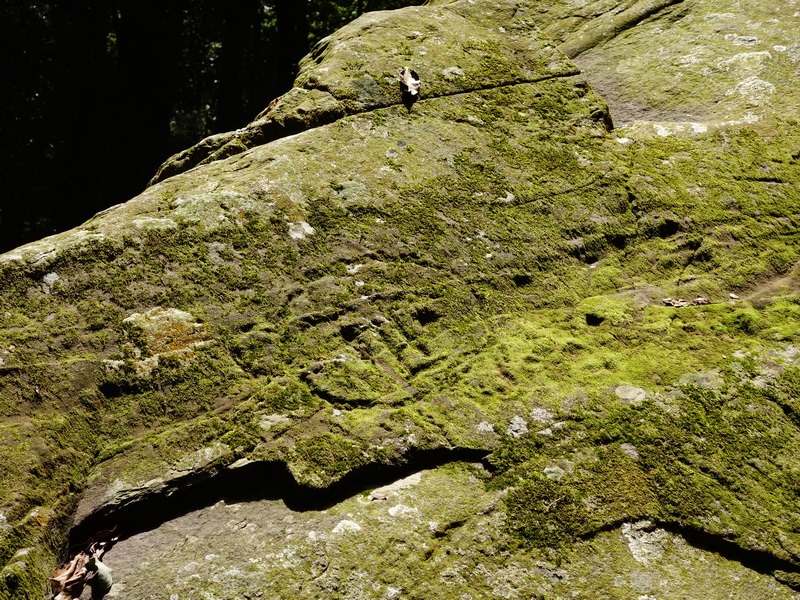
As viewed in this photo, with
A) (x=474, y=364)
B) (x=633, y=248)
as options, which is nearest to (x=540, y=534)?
(x=474, y=364)

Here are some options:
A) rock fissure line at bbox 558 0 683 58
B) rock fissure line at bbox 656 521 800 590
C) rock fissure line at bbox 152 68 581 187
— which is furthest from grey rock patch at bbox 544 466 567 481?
rock fissure line at bbox 558 0 683 58

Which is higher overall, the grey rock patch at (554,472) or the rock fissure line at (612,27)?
the rock fissure line at (612,27)

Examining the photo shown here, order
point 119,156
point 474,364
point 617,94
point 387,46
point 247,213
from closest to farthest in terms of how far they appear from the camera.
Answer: point 474,364
point 247,213
point 387,46
point 617,94
point 119,156

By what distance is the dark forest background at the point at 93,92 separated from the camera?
39.4ft

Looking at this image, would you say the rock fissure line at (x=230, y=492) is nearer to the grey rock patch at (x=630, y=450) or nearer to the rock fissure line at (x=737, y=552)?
the grey rock patch at (x=630, y=450)

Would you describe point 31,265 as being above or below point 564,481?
above

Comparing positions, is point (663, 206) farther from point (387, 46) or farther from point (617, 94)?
point (387, 46)

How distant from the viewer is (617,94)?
588cm

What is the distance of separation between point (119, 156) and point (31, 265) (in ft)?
30.3

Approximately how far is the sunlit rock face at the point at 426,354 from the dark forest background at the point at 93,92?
25.7ft

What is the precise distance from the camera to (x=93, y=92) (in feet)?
44.8

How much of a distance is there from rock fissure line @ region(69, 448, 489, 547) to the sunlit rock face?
0.01 metres

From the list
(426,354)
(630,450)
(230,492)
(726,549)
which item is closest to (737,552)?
(726,549)

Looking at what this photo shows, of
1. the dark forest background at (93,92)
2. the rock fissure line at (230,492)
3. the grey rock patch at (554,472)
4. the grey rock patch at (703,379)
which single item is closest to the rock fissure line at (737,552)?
the grey rock patch at (554,472)
